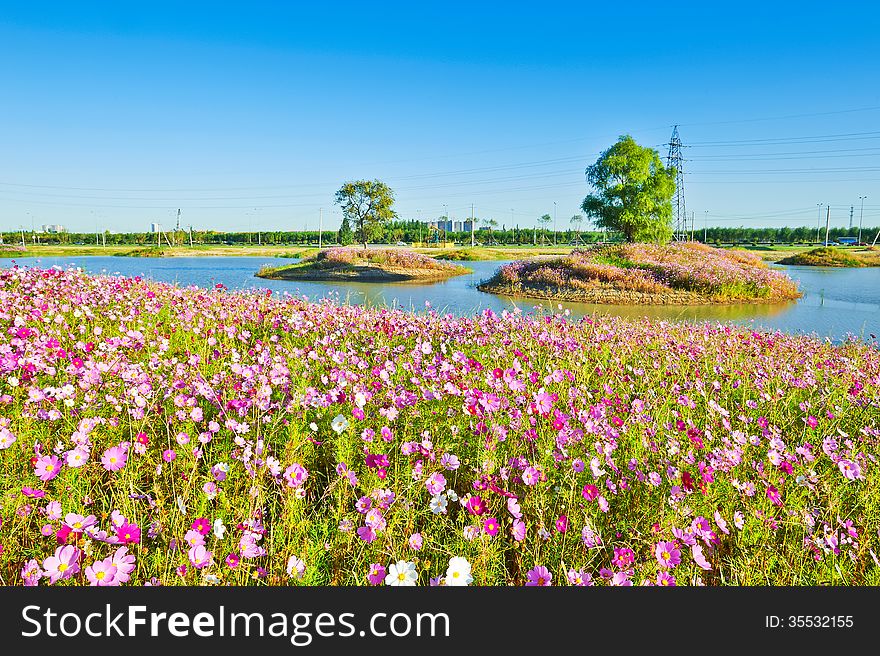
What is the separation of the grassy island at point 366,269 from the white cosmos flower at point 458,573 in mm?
25435

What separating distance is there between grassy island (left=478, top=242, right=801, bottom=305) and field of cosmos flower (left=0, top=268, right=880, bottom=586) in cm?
1447

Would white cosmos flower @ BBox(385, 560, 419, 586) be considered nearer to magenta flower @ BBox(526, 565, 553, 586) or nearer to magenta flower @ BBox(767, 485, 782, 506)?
magenta flower @ BBox(526, 565, 553, 586)

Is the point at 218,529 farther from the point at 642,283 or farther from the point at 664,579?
the point at 642,283

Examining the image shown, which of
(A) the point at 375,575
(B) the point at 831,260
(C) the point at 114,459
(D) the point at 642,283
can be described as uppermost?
(B) the point at 831,260

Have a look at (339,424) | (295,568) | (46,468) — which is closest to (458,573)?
(295,568)

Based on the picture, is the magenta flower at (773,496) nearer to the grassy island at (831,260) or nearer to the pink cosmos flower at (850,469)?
the pink cosmos flower at (850,469)

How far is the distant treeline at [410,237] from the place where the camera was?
99.2 meters

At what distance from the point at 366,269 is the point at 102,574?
28.9 metres

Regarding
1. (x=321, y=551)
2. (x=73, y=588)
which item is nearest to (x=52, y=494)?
(x=73, y=588)

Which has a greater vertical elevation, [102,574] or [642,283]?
[642,283]

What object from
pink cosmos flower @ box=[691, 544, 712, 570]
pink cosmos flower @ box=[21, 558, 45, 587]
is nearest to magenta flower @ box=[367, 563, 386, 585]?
pink cosmos flower @ box=[21, 558, 45, 587]

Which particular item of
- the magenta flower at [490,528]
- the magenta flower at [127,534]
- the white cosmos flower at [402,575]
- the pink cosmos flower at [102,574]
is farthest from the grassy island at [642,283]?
the pink cosmos flower at [102,574]

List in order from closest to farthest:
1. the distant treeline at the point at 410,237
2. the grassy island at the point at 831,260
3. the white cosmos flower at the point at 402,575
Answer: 1. the white cosmos flower at the point at 402,575
2. the grassy island at the point at 831,260
3. the distant treeline at the point at 410,237

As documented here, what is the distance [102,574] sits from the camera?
71.2 inches
